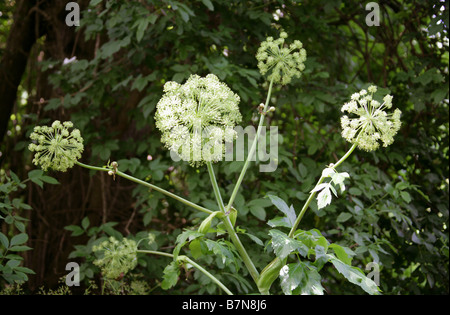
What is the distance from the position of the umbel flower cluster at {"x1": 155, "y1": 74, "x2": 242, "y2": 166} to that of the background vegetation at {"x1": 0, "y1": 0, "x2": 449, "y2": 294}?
984 millimetres

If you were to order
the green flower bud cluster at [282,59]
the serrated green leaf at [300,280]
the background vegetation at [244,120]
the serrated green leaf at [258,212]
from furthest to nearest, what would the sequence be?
the background vegetation at [244,120]
the serrated green leaf at [258,212]
the green flower bud cluster at [282,59]
the serrated green leaf at [300,280]

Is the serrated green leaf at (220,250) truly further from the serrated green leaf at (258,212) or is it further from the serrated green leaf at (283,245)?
the serrated green leaf at (258,212)

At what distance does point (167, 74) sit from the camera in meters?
2.87

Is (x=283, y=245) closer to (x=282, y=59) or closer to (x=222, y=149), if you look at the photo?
(x=222, y=149)

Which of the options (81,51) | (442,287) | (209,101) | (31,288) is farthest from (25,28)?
(442,287)

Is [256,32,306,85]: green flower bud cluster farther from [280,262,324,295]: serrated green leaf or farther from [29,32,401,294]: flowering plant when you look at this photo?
[280,262,324,295]: serrated green leaf

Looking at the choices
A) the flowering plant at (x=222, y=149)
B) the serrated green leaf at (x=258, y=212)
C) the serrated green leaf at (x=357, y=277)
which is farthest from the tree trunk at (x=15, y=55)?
the serrated green leaf at (x=357, y=277)

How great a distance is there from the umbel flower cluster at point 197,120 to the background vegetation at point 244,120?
0.98m

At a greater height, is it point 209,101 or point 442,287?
point 209,101

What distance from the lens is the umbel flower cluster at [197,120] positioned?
4.27 feet

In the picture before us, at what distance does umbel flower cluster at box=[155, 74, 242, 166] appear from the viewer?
1.30 metres
